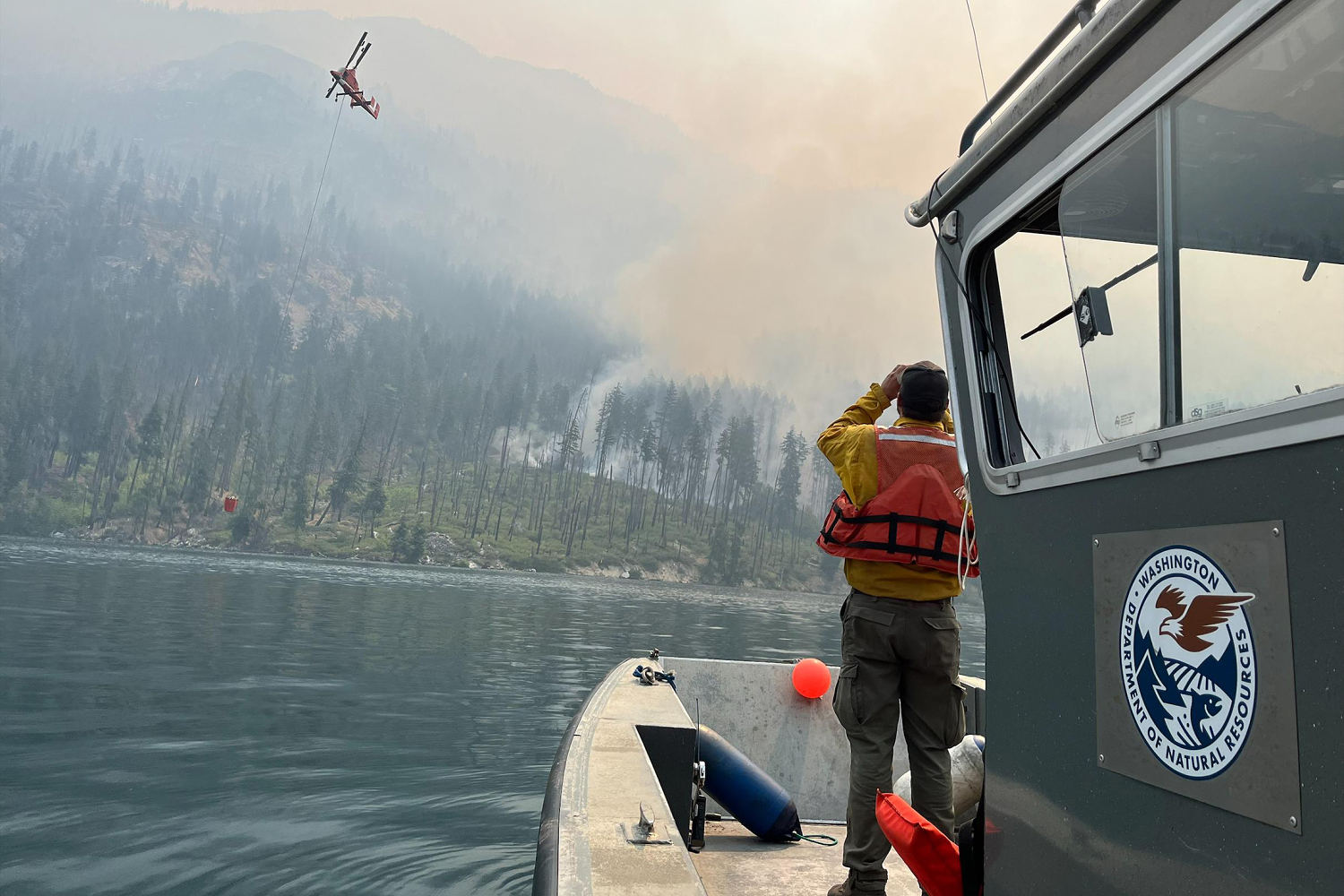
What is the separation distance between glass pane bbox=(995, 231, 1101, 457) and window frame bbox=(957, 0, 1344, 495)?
0.14 feet

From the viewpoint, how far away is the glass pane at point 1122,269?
183 cm

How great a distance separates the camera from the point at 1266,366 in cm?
155

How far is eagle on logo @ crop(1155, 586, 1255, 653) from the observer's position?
1.48m

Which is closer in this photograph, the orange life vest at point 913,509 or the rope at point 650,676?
the orange life vest at point 913,509

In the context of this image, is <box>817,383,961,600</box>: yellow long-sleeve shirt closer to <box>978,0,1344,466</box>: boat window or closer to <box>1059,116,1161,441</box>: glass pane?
→ <box>978,0,1344,466</box>: boat window

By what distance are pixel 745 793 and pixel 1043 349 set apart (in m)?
3.65

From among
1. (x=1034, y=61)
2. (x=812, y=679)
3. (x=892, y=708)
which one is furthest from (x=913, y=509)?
(x=812, y=679)

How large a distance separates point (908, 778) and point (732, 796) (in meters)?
1.79

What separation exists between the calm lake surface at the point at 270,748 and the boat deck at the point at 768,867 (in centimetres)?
191

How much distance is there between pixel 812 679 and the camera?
22.0 feet

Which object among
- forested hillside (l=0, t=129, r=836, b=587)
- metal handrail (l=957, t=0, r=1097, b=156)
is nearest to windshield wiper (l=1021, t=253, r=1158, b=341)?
metal handrail (l=957, t=0, r=1097, b=156)

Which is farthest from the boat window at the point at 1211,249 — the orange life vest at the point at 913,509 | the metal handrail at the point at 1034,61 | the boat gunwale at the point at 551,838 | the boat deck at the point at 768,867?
the boat deck at the point at 768,867

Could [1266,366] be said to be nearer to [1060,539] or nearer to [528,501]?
[1060,539]

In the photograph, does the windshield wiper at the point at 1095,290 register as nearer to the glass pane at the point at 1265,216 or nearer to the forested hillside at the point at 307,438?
the glass pane at the point at 1265,216
